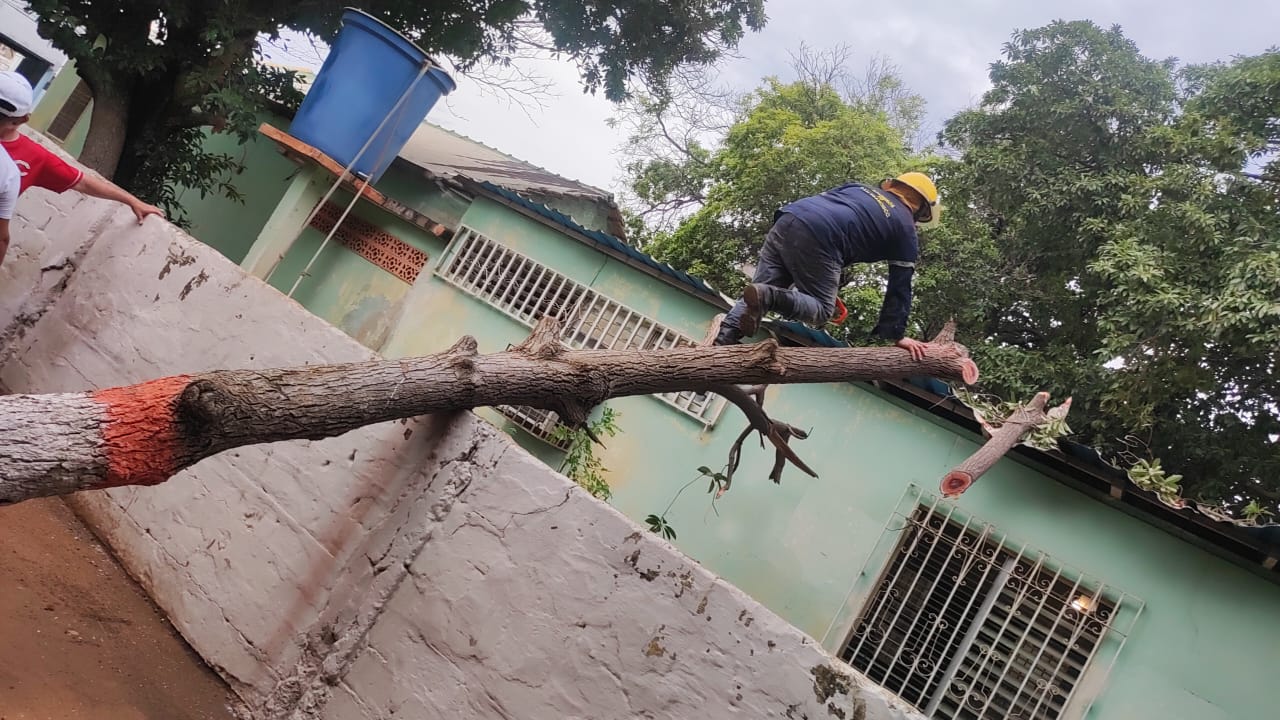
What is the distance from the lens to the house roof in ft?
32.0

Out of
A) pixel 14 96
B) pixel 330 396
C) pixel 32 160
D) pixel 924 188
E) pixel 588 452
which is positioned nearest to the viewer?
pixel 330 396

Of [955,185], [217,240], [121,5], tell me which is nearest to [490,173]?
[217,240]

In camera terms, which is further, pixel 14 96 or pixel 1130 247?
pixel 1130 247

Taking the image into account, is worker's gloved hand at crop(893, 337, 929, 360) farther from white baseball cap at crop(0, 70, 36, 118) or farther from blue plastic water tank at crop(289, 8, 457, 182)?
blue plastic water tank at crop(289, 8, 457, 182)

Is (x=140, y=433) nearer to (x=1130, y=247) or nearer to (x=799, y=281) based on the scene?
(x=799, y=281)

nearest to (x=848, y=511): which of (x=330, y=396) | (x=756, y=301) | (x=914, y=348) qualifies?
(x=914, y=348)

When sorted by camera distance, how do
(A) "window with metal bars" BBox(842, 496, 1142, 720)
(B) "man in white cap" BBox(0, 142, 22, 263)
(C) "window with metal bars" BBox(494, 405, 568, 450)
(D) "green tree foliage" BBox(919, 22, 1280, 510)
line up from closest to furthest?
1. (B) "man in white cap" BBox(0, 142, 22, 263)
2. (A) "window with metal bars" BBox(842, 496, 1142, 720)
3. (C) "window with metal bars" BBox(494, 405, 568, 450)
4. (D) "green tree foliage" BBox(919, 22, 1280, 510)

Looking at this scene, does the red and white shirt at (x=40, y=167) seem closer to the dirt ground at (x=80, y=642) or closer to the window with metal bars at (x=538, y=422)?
the dirt ground at (x=80, y=642)

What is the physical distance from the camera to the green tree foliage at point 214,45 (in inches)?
286

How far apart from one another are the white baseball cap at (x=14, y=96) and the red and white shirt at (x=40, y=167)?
378 mm

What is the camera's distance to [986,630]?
4949 millimetres

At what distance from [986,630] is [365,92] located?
6682mm

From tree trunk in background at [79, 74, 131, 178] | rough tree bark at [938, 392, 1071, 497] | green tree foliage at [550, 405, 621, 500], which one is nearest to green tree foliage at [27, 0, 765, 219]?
tree trunk in background at [79, 74, 131, 178]

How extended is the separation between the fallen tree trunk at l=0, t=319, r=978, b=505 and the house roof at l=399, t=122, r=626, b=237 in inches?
226
